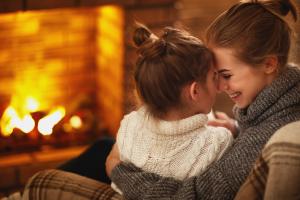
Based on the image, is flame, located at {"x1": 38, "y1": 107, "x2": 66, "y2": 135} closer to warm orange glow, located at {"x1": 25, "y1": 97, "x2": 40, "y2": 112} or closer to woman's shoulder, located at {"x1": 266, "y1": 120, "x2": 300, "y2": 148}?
warm orange glow, located at {"x1": 25, "y1": 97, "x2": 40, "y2": 112}

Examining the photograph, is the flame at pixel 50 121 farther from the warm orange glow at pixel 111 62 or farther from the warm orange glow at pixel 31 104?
the warm orange glow at pixel 111 62

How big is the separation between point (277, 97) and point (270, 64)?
10 cm

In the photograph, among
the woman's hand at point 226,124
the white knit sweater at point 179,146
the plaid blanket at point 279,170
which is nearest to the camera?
the plaid blanket at point 279,170

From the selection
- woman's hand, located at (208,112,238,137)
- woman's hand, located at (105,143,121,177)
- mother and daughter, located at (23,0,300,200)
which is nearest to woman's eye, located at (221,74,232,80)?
mother and daughter, located at (23,0,300,200)

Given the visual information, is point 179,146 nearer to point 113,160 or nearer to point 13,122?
point 113,160

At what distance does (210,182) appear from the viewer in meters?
1.30

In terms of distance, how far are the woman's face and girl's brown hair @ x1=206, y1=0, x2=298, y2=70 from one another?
17mm

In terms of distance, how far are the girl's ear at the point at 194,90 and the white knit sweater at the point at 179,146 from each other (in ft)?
0.16

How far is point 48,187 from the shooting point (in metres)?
1.45

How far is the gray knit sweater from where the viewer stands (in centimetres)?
128

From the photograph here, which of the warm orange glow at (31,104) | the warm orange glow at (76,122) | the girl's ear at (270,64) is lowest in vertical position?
the warm orange glow at (76,122)

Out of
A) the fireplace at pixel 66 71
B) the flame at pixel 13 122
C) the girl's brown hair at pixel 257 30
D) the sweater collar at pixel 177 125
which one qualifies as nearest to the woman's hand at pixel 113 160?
the sweater collar at pixel 177 125

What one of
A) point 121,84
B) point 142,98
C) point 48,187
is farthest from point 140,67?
point 121,84

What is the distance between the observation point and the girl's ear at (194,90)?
4.48 feet
